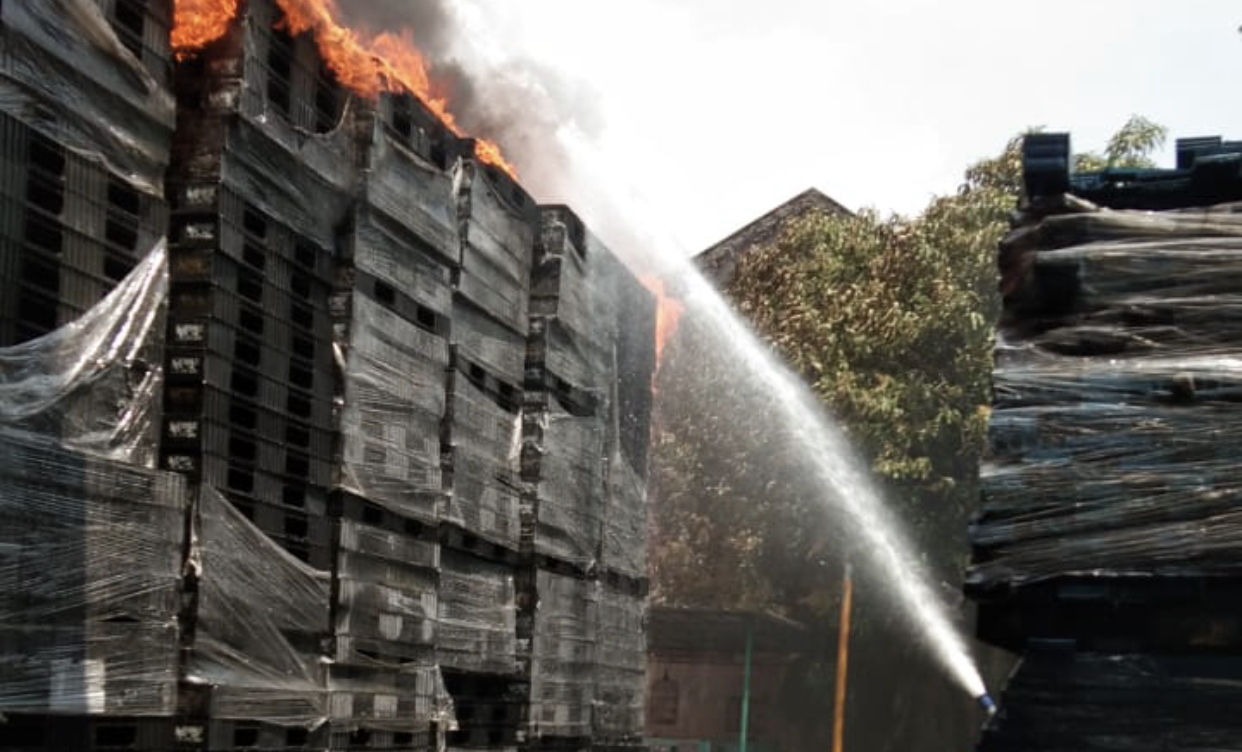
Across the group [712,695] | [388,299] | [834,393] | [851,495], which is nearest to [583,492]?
[388,299]

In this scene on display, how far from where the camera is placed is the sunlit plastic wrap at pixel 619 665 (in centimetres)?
1964

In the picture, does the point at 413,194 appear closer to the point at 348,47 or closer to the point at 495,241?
the point at 348,47

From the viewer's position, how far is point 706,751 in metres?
42.0

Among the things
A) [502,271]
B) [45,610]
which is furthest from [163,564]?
[502,271]

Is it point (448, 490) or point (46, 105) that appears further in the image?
point (448, 490)

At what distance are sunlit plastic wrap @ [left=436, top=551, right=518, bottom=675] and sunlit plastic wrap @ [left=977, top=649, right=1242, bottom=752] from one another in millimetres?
8662

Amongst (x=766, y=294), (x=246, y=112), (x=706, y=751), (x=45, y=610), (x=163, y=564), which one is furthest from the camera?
(x=706, y=751)

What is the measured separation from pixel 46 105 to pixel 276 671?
4.29m

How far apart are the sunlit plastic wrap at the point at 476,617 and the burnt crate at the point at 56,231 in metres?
5.14

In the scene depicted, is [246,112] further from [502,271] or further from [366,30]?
[502,271]

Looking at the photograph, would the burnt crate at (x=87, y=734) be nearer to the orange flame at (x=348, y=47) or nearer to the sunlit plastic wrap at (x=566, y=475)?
the orange flame at (x=348, y=47)

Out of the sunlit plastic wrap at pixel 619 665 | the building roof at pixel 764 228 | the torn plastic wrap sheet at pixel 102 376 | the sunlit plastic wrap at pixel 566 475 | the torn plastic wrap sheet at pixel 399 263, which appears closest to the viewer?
the torn plastic wrap sheet at pixel 102 376

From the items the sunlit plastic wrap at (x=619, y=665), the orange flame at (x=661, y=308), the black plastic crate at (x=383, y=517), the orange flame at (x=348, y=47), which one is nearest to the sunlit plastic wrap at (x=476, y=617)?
the black plastic crate at (x=383, y=517)

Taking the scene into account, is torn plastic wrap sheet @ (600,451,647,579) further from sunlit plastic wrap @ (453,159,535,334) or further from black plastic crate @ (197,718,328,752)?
black plastic crate @ (197,718,328,752)
